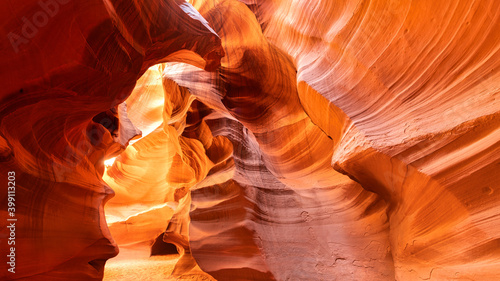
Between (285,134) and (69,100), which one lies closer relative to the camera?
(69,100)

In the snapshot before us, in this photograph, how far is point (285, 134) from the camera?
5484mm

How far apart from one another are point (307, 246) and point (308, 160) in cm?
151

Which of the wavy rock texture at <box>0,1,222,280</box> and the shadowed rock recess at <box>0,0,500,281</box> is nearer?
the shadowed rock recess at <box>0,0,500,281</box>

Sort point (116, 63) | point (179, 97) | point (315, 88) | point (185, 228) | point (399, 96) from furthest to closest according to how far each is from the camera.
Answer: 1. point (179, 97)
2. point (185, 228)
3. point (315, 88)
4. point (116, 63)
5. point (399, 96)

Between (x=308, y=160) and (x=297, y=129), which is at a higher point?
(x=297, y=129)

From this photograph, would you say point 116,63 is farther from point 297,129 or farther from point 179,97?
point 179,97

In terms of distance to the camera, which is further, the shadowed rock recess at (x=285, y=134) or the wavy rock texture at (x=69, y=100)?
the wavy rock texture at (x=69, y=100)

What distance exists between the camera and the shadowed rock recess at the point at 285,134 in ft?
7.85

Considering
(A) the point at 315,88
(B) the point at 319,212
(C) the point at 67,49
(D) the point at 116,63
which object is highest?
(A) the point at 315,88

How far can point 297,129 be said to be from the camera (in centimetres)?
533

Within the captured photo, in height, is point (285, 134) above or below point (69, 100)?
above

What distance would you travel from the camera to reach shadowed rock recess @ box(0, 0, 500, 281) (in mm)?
2393

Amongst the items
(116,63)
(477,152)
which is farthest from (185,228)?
(477,152)

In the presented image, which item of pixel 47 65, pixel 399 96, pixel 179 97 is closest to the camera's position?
pixel 47 65
